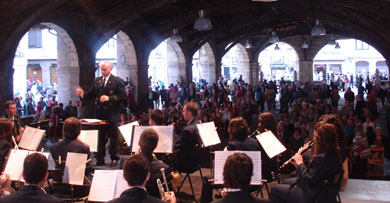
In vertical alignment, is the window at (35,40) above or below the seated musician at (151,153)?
above

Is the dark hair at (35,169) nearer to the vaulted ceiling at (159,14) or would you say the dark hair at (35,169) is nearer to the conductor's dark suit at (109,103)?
the conductor's dark suit at (109,103)

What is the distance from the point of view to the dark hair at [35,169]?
333cm

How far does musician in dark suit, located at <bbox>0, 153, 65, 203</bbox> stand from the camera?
3189 millimetres

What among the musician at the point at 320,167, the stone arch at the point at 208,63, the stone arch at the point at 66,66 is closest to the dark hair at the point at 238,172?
the musician at the point at 320,167

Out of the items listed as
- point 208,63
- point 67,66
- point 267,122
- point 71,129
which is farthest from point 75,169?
point 208,63

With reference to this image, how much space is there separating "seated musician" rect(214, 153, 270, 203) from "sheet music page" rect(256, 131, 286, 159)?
5.62 feet

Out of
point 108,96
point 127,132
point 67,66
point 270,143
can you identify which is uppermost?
point 67,66

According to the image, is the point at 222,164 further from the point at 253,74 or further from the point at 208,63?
the point at 253,74

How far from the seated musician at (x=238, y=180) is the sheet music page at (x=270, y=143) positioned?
1.71 metres

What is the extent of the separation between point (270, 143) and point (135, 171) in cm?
211

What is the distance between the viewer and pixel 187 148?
558 centimetres

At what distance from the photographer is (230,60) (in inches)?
1635

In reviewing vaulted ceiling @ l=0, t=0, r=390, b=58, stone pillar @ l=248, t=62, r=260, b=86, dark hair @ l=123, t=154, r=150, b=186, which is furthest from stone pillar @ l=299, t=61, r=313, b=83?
dark hair @ l=123, t=154, r=150, b=186

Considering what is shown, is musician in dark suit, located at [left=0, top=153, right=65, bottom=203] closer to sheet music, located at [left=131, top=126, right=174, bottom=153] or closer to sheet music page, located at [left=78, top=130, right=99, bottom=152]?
sheet music, located at [left=131, top=126, right=174, bottom=153]
